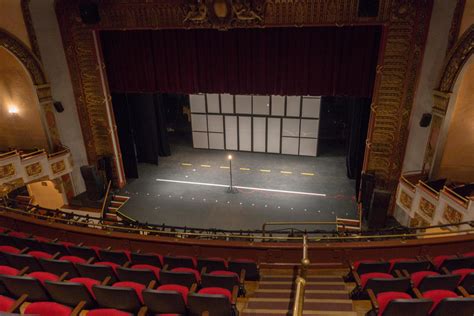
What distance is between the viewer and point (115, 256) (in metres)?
4.14

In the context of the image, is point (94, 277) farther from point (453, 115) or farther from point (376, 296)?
point (453, 115)

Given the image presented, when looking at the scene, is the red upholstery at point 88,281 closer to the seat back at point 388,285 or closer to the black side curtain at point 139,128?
the seat back at point 388,285

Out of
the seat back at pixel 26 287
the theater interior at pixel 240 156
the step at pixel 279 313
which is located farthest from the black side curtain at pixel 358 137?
the seat back at pixel 26 287

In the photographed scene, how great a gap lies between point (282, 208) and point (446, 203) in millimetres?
3585

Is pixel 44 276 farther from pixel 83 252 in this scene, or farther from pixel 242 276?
pixel 242 276

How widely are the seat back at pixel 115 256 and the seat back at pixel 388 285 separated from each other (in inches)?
104

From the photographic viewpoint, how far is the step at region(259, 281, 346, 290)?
3.82 meters

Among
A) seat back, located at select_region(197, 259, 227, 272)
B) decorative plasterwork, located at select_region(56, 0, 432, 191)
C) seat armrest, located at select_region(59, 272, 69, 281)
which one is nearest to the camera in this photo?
seat armrest, located at select_region(59, 272, 69, 281)

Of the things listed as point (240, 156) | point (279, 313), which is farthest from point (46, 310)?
point (240, 156)

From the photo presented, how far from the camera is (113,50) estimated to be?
873cm

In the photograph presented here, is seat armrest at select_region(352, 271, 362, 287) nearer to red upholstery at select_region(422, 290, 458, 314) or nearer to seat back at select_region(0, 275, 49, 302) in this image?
red upholstery at select_region(422, 290, 458, 314)

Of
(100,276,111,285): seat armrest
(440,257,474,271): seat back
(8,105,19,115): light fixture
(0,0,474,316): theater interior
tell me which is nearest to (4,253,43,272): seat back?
(0,0,474,316): theater interior

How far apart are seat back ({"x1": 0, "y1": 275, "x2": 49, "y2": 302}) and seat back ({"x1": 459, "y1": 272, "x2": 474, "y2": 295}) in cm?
382

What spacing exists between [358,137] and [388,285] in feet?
21.3
